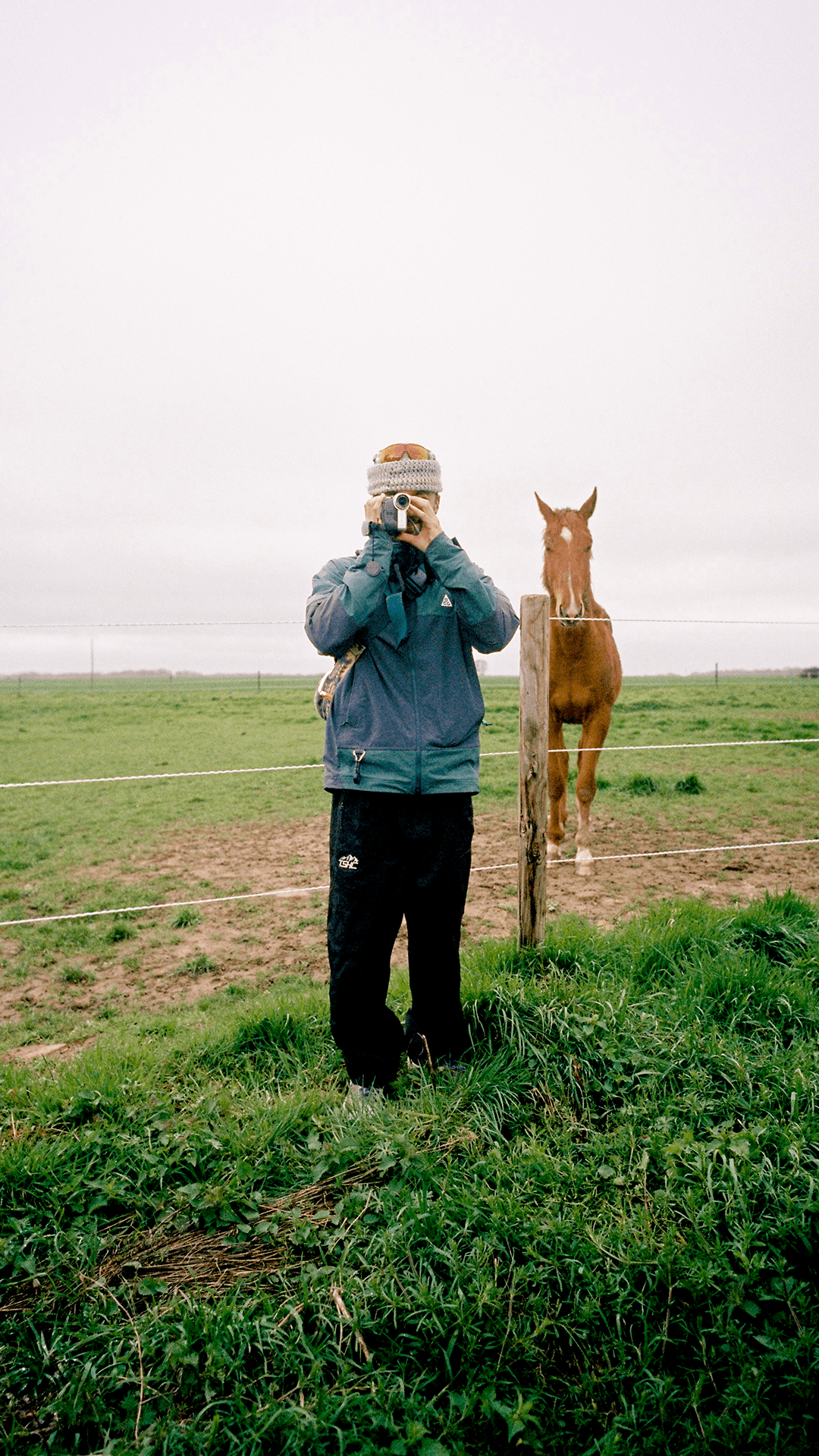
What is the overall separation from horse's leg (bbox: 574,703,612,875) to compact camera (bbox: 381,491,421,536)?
4.09 meters

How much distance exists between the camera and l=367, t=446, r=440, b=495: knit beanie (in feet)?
8.85

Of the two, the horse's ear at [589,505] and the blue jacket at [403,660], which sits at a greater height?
the horse's ear at [589,505]

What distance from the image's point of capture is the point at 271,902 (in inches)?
236

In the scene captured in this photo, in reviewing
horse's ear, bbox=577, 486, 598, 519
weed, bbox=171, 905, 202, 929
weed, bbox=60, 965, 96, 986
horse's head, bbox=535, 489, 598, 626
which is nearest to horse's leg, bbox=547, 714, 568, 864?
horse's head, bbox=535, 489, 598, 626

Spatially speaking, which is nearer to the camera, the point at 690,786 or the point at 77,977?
the point at 77,977

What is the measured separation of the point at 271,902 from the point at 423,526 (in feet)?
13.3

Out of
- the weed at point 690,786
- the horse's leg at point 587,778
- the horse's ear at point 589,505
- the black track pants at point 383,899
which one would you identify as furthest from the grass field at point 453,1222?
the weed at point 690,786

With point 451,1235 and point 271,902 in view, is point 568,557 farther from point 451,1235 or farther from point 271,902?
point 451,1235

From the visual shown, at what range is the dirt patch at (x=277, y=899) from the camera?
4492mm

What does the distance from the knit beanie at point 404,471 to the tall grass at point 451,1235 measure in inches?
79.6

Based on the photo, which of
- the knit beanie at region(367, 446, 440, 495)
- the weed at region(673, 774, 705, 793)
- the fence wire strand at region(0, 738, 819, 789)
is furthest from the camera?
the weed at region(673, 774, 705, 793)

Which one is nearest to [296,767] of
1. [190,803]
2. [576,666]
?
[576,666]

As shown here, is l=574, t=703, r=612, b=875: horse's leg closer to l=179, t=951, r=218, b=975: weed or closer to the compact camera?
l=179, t=951, r=218, b=975: weed

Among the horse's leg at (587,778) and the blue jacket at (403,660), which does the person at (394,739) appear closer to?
the blue jacket at (403,660)
